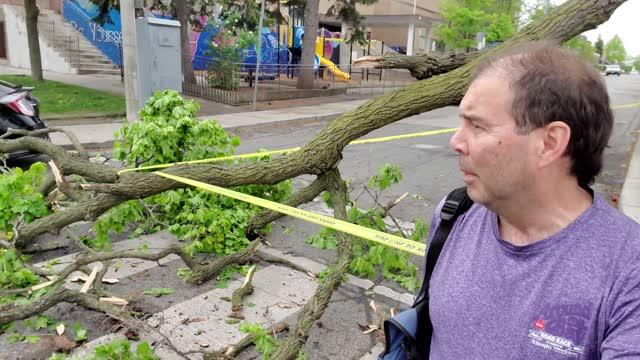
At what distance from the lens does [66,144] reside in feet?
30.1

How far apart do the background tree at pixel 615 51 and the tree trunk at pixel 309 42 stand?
130m

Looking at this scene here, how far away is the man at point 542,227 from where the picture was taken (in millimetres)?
1111

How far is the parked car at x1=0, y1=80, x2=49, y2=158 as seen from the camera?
6.18 m

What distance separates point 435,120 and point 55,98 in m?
11.6

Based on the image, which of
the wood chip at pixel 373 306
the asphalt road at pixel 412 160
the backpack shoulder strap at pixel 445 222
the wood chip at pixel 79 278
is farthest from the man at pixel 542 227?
the asphalt road at pixel 412 160

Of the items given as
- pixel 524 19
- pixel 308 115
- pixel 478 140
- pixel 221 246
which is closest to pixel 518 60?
pixel 478 140

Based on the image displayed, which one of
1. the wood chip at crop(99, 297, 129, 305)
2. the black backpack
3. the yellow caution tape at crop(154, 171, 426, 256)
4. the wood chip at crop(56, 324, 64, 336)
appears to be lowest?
the wood chip at crop(56, 324, 64, 336)

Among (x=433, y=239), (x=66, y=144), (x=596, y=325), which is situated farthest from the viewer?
(x=66, y=144)

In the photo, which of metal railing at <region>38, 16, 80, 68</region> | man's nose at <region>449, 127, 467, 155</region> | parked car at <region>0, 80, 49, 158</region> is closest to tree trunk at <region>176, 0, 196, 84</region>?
metal railing at <region>38, 16, 80, 68</region>

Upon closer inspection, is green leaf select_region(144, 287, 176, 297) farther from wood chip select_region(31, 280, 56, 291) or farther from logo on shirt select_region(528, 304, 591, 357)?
logo on shirt select_region(528, 304, 591, 357)

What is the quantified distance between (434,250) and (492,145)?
0.42 metres

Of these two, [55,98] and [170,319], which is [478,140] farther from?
[55,98]

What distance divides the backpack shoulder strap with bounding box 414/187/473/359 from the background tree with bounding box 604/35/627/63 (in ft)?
482

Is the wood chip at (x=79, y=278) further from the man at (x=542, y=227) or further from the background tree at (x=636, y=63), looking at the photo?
the background tree at (x=636, y=63)
